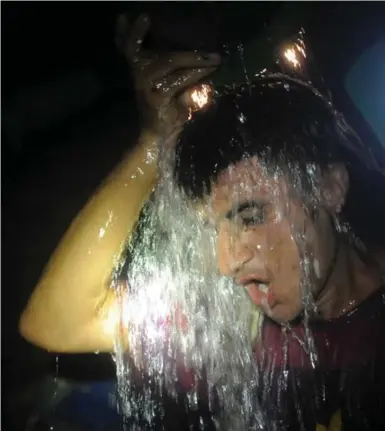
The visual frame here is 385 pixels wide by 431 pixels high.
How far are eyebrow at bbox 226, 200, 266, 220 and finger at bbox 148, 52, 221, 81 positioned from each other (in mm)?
291

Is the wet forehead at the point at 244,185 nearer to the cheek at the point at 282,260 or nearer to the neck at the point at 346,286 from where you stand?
the cheek at the point at 282,260

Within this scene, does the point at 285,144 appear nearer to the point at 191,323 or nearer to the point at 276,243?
the point at 276,243

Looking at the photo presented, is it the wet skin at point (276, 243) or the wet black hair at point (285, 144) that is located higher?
the wet black hair at point (285, 144)

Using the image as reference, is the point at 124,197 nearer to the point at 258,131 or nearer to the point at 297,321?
the point at 258,131

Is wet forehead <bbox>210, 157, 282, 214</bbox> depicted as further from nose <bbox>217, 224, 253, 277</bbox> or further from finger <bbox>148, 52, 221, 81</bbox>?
finger <bbox>148, 52, 221, 81</bbox>

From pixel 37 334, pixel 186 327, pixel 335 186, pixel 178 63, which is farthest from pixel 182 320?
pixel 178 63

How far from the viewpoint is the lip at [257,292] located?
101cm

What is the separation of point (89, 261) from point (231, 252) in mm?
278

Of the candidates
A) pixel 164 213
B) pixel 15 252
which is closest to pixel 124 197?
pixel 164 213

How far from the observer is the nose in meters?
1.02

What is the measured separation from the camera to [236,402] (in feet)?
3.29

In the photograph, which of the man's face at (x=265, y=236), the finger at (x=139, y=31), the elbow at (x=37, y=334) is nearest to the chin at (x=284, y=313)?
the man's face at (x=265, y=236)

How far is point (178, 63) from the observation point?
1072 millimetres

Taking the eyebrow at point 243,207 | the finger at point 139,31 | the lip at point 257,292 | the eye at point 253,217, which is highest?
the finger at point 139,31
